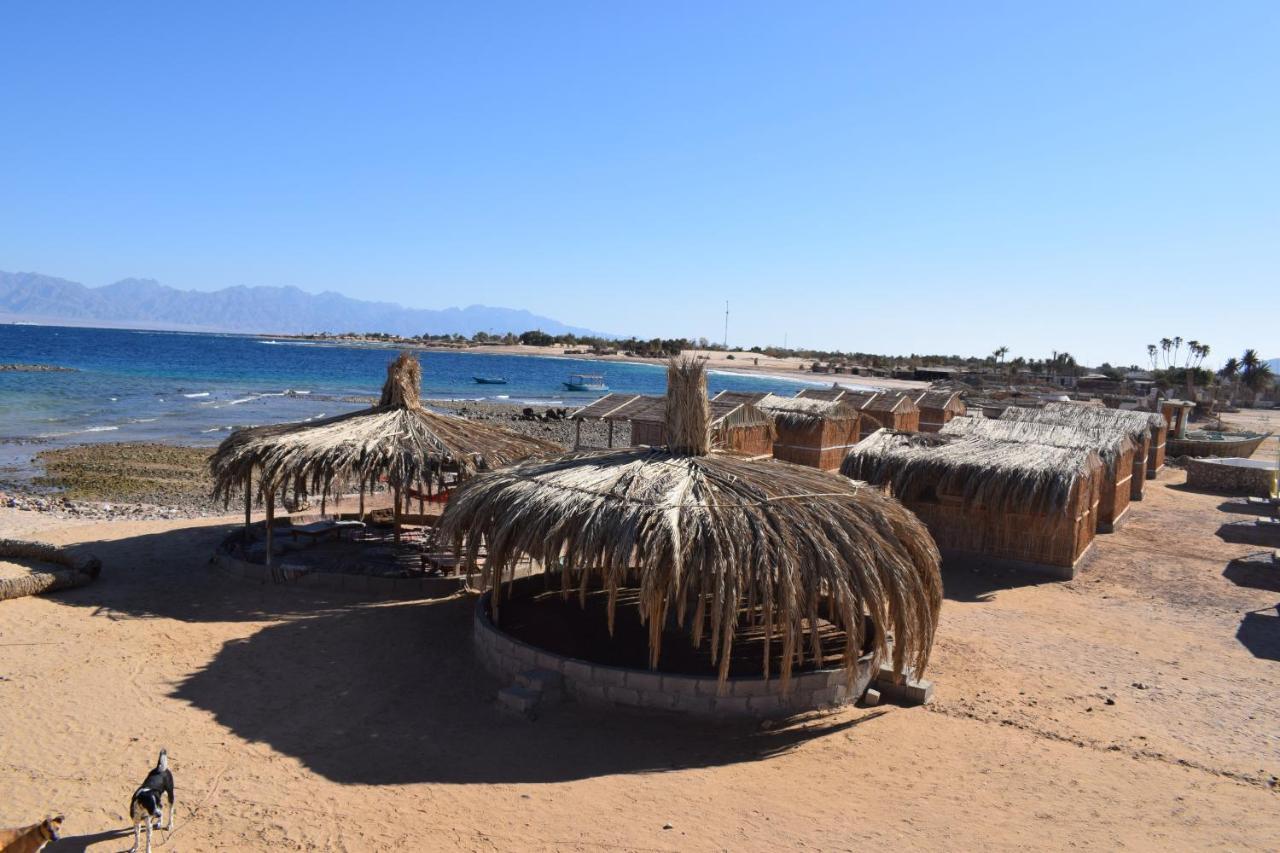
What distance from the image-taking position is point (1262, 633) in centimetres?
1066

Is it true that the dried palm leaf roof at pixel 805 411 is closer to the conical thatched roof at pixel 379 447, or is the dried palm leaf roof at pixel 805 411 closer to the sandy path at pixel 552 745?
the conical thatched roof at pixel 379 447

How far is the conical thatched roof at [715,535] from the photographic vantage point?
6.93 m

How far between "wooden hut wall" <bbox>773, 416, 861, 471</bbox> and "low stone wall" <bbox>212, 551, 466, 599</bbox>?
32.7 feet

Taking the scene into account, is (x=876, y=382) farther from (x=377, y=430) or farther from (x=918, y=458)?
(x=377, y=430)

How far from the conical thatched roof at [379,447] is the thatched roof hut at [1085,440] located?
8.75m

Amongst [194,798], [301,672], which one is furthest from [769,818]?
[301,672]

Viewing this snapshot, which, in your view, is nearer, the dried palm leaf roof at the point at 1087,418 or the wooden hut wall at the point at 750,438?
the wooden hut wall at the point at 750,438

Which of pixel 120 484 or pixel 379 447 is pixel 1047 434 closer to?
pixel 379 447

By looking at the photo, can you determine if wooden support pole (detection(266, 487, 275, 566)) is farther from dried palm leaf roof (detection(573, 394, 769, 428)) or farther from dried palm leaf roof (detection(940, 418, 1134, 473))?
dried palm leaf roof (detection(940, 418, 1134, 473))

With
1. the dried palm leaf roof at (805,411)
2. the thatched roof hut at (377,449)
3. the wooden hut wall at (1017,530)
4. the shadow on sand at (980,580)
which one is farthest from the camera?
the dried palm leaf roof at (805,411)

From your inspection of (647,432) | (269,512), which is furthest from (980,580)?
(269,512)

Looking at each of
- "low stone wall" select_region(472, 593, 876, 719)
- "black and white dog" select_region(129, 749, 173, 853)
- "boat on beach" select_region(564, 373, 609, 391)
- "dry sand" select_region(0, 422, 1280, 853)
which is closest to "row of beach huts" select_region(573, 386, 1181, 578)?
"dry sand" select_region(0, 422, 1280, 853)

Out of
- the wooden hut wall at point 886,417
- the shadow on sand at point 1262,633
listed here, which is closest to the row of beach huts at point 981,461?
the wooden hut wall at point 886,417

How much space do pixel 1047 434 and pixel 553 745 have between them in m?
13.0
